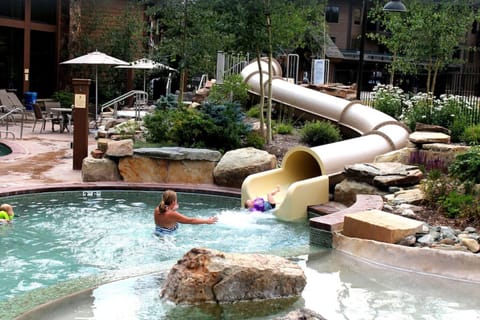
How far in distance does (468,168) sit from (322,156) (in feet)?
8.60

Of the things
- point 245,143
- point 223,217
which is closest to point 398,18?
point 245,143

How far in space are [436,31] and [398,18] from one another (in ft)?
8.42

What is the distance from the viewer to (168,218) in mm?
8062

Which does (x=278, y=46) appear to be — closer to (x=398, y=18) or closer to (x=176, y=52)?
(x=176, y=52)

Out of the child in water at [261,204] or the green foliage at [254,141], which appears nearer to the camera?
the child in water at [261,204]

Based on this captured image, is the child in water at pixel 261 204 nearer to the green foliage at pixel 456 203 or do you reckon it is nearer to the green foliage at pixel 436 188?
the green foliage at pixel 436 188

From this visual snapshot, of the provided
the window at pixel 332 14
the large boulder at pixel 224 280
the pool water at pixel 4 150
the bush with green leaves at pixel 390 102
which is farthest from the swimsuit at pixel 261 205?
the window at pixel 332 14

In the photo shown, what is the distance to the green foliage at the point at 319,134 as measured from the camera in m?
13.4

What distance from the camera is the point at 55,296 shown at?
17.8 ft

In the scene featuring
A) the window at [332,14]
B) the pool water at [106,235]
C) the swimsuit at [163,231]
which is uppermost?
the window at [332,14]

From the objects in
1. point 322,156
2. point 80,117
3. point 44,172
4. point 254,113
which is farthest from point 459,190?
point 254,113

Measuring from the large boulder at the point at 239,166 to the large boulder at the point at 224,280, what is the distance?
17.6ft

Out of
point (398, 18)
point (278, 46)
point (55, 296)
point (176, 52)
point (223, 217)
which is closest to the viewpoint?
point (55, 296)

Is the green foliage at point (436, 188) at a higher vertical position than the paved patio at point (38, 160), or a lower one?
higher
